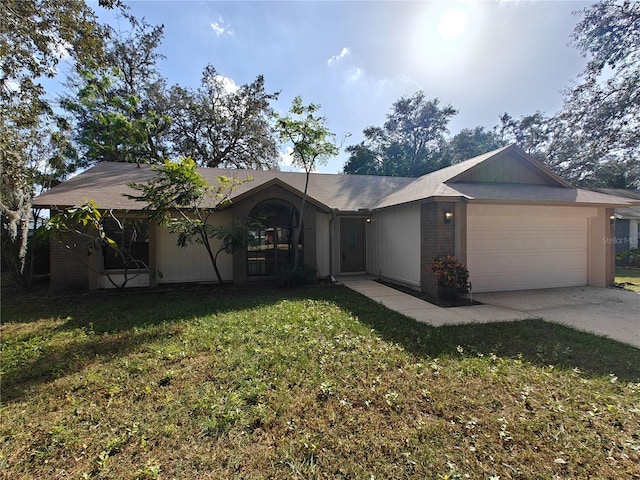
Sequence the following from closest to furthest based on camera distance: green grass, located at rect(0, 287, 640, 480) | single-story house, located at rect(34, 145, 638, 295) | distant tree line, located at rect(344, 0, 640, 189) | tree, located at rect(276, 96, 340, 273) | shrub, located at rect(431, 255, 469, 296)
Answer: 1. green grass, located at rect(0, 287, 640, 480)
2. shrub, located at rect(431, 255, 469, 296)
3. single-story house, located at rect(34, 145, 638, 295)
4. tree, located at rect(276, 96, 340, 273)
5. distant tree line, located at rect(344, 0, 640, 189)

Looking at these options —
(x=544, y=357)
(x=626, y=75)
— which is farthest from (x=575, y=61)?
(x=544, y=357)

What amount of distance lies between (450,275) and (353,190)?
23.4 ft

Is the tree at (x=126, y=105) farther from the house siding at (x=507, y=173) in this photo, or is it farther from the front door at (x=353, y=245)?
the house siding at (x=507, y=173)

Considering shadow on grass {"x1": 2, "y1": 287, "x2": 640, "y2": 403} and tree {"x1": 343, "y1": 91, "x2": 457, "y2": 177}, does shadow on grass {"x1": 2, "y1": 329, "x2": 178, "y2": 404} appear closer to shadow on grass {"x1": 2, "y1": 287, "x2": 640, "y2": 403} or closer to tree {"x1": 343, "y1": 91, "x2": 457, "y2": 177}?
shadow on grass {"x1": 2, "y1": 287, "x2": 640, "y2": 403}

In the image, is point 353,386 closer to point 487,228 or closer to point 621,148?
point 487,228

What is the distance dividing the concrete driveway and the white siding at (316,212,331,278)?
550 centimetres

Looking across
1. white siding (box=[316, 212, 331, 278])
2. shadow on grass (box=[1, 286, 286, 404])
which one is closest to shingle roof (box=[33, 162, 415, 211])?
white siding (box=[316, 212, 331, 278])

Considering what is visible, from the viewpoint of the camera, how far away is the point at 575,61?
15.6 metres

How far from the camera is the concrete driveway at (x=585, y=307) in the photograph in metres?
5.52

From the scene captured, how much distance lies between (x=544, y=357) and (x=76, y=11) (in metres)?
11.5

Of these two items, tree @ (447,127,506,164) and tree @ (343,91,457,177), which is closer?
tree @ (343,91,457,177)

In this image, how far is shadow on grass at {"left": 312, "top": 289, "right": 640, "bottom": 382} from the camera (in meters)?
4.11

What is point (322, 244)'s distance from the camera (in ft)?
38.2

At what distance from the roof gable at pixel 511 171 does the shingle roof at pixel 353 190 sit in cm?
10
